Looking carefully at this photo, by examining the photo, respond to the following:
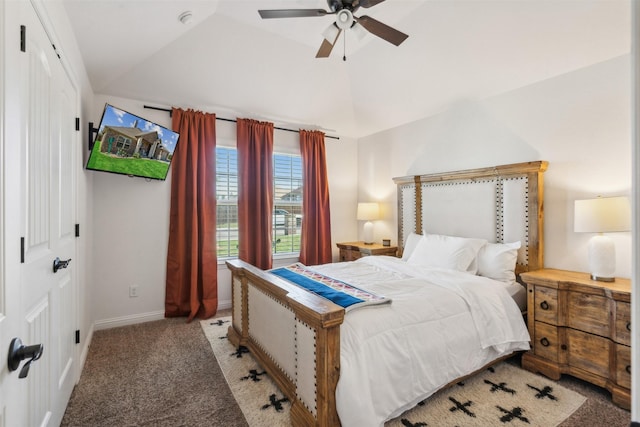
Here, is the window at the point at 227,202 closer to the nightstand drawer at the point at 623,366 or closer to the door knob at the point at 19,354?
the door knob at the point at 19,354

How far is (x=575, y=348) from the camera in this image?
228 centimetres

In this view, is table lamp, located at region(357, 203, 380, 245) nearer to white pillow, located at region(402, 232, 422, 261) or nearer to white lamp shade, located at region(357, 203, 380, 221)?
white lamp shade, located at region(357, 203, 380, 221)

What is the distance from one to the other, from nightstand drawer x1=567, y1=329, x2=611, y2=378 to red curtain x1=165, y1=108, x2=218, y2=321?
3563 mm

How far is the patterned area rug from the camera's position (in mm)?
1855

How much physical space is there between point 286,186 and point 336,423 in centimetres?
342

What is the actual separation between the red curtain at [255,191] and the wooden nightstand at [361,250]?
46.0 inches

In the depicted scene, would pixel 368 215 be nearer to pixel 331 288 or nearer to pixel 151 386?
pixel 331 288

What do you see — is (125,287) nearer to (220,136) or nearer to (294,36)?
(220,136)

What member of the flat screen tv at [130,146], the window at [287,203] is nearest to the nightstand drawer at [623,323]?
the window at [287,203]

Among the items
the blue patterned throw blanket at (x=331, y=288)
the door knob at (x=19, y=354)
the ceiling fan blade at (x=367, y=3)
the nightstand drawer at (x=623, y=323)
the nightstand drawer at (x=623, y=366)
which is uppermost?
the ceiling fan blade at (x=367, y=3)

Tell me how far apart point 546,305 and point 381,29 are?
2.52m

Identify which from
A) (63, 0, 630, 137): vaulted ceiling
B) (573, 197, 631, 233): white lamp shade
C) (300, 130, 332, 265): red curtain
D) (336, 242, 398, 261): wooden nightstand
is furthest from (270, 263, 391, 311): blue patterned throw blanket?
(63, 0, 630, 137): vaulted ceiling

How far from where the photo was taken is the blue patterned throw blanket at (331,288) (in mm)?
1904

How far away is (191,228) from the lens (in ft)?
12.0
